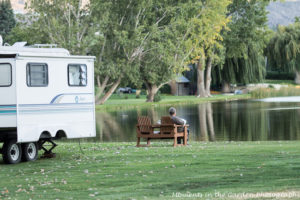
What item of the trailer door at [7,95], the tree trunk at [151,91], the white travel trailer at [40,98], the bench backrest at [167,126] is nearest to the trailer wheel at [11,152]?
the white travel trailer at [40,98]

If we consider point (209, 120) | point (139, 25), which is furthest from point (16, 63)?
point (139, 25)

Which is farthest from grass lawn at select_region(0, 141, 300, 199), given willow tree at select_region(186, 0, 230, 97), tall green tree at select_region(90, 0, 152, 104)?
willow tree at select_region(186, 0, 230, 97)

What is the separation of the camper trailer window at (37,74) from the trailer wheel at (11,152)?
61.7 inches

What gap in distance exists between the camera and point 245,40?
7494cm

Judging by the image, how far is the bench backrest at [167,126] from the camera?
59.3 feet

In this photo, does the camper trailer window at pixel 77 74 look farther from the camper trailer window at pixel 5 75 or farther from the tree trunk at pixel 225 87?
the tree trunk at pixel 225 87

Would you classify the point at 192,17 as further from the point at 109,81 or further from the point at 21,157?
the point at 21,157

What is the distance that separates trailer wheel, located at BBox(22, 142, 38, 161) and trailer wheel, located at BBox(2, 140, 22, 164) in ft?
0.43

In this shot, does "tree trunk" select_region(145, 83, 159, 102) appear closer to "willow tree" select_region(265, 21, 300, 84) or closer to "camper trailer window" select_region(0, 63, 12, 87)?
"willow tree" select_region(265, 21, 300, 84)

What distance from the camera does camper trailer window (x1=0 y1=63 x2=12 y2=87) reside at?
15109mm

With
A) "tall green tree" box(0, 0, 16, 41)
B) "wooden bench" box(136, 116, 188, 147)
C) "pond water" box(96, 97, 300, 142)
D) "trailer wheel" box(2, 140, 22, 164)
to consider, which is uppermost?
"tall green tree" box(0, 0, 16, 41)

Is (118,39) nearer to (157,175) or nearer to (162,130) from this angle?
(162,130)

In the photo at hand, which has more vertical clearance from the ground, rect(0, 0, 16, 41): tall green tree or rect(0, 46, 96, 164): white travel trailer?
rect(0, 0, 16, 41): tall green tree

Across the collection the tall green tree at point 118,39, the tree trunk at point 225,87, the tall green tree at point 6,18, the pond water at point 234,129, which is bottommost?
the pond water at point 234,129
